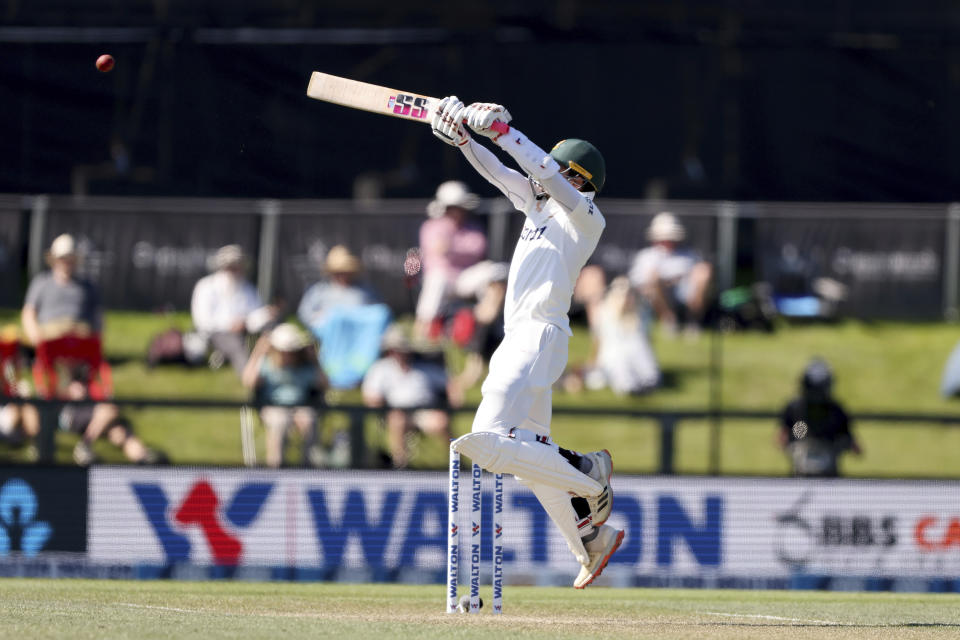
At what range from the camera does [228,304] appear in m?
16.1

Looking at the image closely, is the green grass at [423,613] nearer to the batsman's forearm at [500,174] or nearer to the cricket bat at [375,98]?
the batsman's forearm at [500,174]

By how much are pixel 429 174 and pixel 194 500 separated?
7298 mm

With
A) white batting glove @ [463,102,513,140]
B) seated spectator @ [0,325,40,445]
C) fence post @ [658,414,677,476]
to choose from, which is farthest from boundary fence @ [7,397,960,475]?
white batting glove @ [463,102,513,140]

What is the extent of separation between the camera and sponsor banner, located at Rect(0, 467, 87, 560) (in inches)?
480

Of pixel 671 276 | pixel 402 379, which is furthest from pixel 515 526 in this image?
pixel 671 276

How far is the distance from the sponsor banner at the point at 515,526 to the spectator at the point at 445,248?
4003 mm

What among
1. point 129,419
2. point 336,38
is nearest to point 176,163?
point 336,38

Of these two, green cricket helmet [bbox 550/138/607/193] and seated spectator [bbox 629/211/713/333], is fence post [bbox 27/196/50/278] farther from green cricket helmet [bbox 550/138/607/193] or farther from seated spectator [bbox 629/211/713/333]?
green cricket helmet [bbox 550/138/607/193]

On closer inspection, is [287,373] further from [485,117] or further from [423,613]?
[485,117]

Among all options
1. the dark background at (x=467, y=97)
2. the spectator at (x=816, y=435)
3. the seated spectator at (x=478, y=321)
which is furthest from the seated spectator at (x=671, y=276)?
the dark background at (x=467, y=97)

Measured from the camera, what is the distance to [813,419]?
13.9m

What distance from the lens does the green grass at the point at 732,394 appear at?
16.5 metres

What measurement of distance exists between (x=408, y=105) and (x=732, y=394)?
971cm

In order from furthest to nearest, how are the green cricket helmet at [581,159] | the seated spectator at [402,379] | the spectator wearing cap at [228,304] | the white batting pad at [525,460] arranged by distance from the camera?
the spectator wearing cap at [228,304] < the seated spectator at [402,379] < the green cricket helmet at [581,159] < the white batting pad at [525,460]
